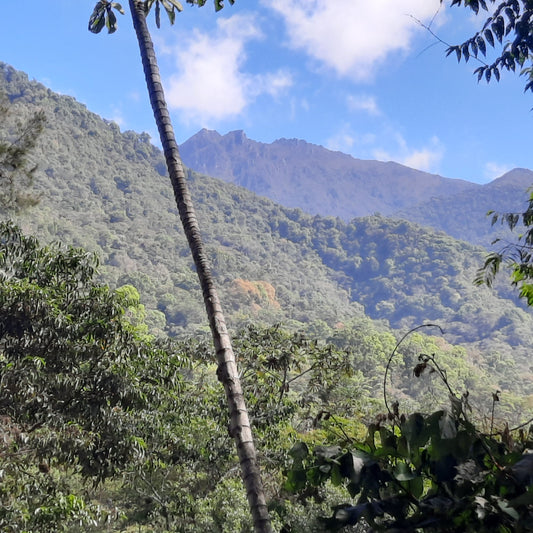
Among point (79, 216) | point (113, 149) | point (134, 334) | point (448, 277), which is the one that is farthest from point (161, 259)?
point (134, 334)

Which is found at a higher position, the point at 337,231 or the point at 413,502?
the point at 337,231

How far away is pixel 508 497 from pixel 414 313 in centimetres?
13642

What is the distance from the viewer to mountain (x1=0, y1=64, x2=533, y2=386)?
91488mm

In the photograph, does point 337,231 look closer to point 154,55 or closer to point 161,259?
point 161,259

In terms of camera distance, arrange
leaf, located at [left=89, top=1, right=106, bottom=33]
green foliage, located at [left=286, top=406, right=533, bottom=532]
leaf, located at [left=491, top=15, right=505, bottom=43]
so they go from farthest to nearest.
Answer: leaf, located at [left=89, top=1, right=106, bottom=33] → leaf, located at [left=491, top=15, right=505, bottom=43] → green foliage, located at [left=286, top=406, right=533, bottom=532]

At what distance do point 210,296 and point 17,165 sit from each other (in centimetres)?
1079

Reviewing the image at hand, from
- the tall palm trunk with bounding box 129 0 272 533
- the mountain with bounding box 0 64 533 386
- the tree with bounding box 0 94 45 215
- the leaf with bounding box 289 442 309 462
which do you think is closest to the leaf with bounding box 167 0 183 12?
the tall palm trunk with bounding box 129 0 272 533

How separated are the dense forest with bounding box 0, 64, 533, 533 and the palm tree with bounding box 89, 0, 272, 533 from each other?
0.52 metres

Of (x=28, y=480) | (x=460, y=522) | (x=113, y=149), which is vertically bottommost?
(x=28, y=480)

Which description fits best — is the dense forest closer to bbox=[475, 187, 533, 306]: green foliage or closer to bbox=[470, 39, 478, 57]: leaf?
bbox=[475, 187, 533, 306]: green foliage

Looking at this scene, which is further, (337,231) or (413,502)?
(337,231)

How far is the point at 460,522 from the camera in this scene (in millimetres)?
1212

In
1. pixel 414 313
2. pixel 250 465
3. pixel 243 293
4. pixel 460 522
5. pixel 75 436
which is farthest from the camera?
pixel 414 313

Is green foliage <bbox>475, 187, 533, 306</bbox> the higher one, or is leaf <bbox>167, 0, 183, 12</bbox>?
leaf <bbox>167, 0, 183, 12</bbox>
